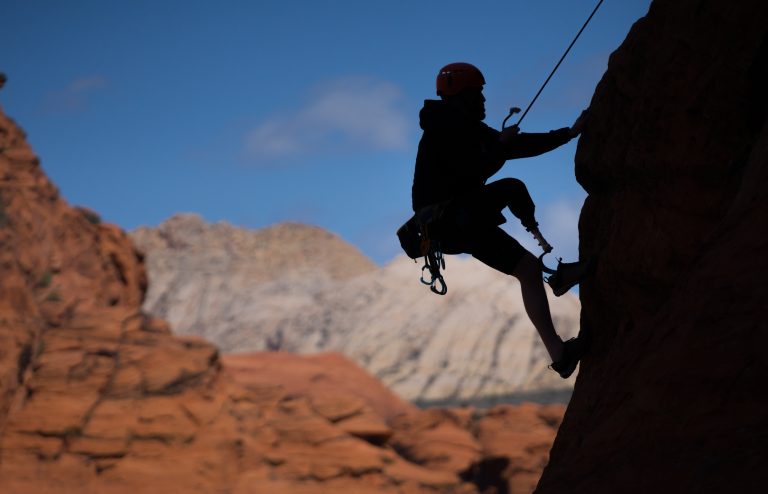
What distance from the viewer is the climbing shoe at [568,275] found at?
6668 millimetres

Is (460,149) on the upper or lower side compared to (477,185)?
upper

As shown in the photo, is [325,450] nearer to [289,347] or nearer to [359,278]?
[289,347]

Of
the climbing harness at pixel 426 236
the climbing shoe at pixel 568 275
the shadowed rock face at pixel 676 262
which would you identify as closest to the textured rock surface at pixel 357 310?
the climbing harness at pixel 426 236

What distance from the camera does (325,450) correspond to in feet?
101

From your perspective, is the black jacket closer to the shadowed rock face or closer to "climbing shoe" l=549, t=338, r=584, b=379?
the shadowed rock face

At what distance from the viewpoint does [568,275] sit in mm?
6742

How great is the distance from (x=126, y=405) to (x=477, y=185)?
21970 mm

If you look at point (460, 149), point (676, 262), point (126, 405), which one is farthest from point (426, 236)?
point (126, 405)

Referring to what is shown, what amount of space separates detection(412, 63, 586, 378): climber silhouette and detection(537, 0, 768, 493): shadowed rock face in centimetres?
29

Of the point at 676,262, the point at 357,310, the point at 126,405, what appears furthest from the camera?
the point at 357,310

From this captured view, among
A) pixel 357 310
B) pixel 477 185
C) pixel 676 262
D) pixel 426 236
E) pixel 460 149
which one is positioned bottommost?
pixel 676 262

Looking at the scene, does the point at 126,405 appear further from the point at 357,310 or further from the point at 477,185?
the point at 357,310

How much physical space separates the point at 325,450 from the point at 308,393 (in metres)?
5.69

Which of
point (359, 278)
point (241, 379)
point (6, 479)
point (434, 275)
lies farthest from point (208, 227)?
point (434, 275)
